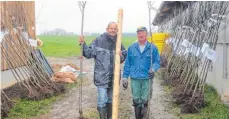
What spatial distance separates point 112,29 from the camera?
6699 millimetres

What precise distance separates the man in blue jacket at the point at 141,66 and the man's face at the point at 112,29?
426 millimetres

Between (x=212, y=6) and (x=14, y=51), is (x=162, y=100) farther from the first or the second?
(x=14, y=51)

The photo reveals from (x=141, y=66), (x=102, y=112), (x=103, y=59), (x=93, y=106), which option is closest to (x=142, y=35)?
(x=141, y=66)

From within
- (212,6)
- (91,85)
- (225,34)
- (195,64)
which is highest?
(212,6)

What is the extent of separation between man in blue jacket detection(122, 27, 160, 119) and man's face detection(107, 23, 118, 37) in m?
0.43

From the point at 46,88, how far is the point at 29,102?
37.6 inches

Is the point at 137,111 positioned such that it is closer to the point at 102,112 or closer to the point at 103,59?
the point at 102,112

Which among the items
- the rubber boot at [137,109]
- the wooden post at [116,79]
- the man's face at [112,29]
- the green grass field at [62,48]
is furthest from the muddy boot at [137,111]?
the green grass field at [62,48]

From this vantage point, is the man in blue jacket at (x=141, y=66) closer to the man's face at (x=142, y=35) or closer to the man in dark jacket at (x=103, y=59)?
the man's face at (x=142, y=35)

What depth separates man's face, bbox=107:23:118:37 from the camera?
21.9 feet

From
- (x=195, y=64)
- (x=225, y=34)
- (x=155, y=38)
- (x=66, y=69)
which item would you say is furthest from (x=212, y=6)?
(x=155, y=38)

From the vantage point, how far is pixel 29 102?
938 centimetres

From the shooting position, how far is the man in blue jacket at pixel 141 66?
698cm

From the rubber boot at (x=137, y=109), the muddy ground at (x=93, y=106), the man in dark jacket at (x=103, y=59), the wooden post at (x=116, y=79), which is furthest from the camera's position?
the muddy ground at (x=93, y=106)
